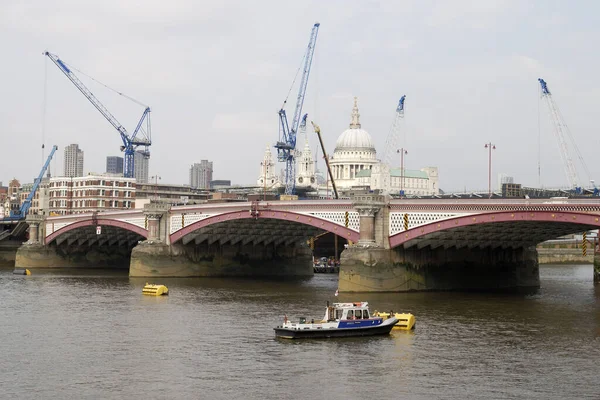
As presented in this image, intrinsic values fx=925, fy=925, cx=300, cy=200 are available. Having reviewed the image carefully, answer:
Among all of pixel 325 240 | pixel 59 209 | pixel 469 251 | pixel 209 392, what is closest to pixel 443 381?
pixel 209 392

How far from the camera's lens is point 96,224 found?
12194 cm

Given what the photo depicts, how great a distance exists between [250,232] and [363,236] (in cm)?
2901

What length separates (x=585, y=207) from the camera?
67.2m

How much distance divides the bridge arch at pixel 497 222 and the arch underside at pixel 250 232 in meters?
24.8

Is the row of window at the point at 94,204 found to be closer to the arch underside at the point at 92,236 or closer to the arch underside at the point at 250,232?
the arch underside at the point at 92,236

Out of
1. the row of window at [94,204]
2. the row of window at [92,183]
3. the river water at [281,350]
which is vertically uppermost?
the row of window at [92,183]

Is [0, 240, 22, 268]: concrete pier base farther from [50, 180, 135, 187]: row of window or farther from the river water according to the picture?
the river water

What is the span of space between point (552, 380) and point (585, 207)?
27503mm

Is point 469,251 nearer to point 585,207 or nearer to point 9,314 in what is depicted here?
point 585,207

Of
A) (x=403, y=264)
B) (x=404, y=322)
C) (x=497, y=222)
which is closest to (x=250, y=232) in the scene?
(x=403, y=264)

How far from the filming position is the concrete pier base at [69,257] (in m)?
132

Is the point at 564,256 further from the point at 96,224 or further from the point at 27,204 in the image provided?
the point at 27,204

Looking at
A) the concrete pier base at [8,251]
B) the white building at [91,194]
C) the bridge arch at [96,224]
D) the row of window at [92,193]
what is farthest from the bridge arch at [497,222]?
the row of window at [92,193]

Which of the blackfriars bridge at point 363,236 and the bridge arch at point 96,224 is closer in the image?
the blackfriars bridge at point 363,236
